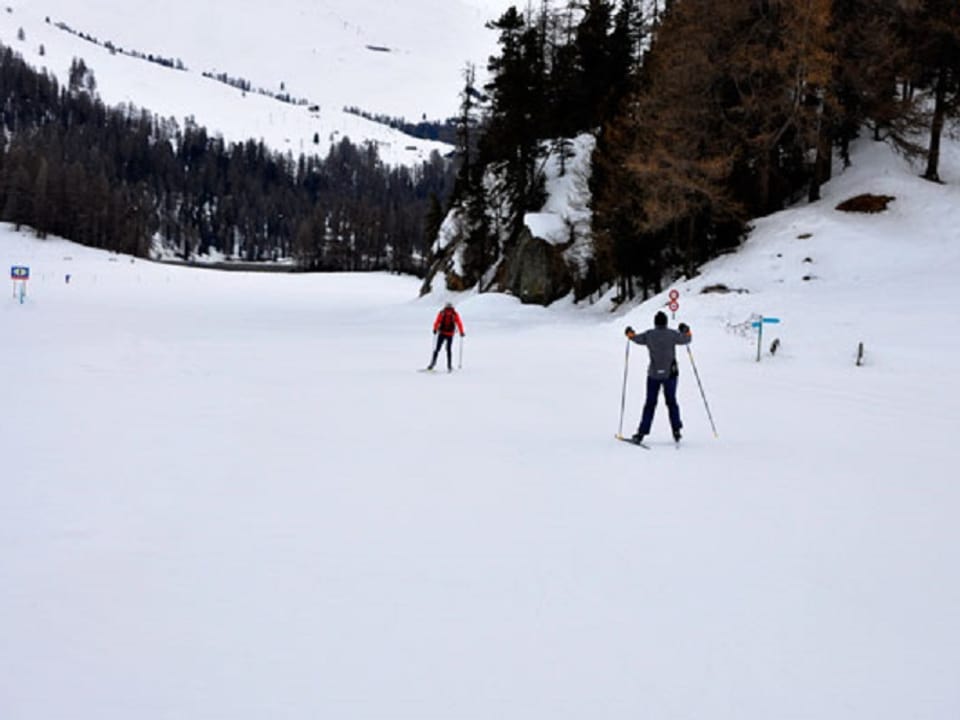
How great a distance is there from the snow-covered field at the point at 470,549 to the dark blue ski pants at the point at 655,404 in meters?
0.44

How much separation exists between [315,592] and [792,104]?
2988 centimetres

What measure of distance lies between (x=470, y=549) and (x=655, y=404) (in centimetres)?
487

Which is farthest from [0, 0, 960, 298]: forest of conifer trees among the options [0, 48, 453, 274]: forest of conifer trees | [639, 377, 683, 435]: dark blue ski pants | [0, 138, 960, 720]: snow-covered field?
[0, 48, 453, 274]: forest of conifer trees

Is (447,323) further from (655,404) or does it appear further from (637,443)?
(655,404)

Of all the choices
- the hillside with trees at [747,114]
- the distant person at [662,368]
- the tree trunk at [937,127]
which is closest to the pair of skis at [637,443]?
the distant person at [662,368]

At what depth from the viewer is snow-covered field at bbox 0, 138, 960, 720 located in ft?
12.7

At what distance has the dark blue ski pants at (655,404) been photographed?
9859 mm

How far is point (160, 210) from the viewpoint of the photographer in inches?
6132

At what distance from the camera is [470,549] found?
5797 mm

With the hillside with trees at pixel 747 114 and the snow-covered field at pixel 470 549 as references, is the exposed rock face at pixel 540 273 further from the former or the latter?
the snow-covered field at pixel 470 549

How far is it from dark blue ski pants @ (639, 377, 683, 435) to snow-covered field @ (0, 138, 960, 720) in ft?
1.44

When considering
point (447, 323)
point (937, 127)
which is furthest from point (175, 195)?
point (447, 323)

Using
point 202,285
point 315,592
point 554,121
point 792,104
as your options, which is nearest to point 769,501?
point 315,592

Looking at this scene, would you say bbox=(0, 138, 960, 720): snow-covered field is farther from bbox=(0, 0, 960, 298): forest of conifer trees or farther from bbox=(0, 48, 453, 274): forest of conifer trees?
bbox=(0, 48, 453, 274): forest of conifer trees
